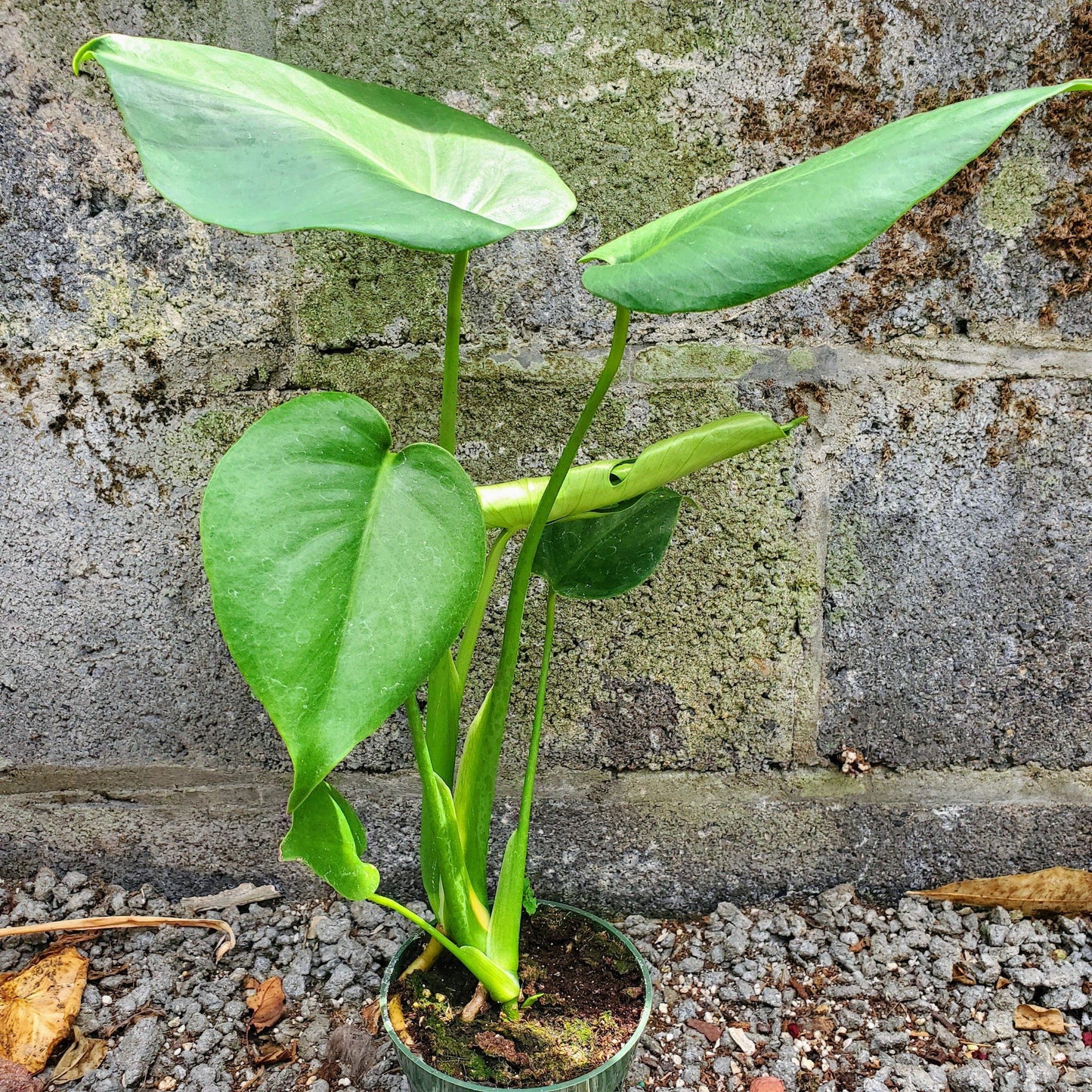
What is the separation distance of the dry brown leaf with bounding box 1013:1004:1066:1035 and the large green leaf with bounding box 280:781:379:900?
27.5 inches

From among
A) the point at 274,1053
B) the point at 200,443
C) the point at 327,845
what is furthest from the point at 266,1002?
the point at 200,443

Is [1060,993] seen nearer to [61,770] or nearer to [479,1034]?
[479,1034]

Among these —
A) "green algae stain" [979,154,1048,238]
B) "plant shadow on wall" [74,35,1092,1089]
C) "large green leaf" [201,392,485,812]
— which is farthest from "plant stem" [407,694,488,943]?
"green algae stain" [979,154,1048,238]

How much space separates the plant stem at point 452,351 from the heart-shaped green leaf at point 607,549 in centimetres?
14

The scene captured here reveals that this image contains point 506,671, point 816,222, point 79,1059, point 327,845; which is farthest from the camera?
point 79,1059

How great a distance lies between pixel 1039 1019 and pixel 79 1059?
3.11ft

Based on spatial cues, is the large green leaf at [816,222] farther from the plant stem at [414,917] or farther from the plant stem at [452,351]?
the plant stem at [414,917]

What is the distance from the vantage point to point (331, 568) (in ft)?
1.58

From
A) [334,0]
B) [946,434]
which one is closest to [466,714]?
[946,434]

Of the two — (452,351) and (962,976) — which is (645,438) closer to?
(452,351)

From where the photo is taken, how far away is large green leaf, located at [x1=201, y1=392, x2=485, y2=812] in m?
0.45

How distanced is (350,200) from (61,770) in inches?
32.7

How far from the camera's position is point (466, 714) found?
0.95 metres

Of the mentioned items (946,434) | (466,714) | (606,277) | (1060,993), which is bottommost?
(1060,993)
